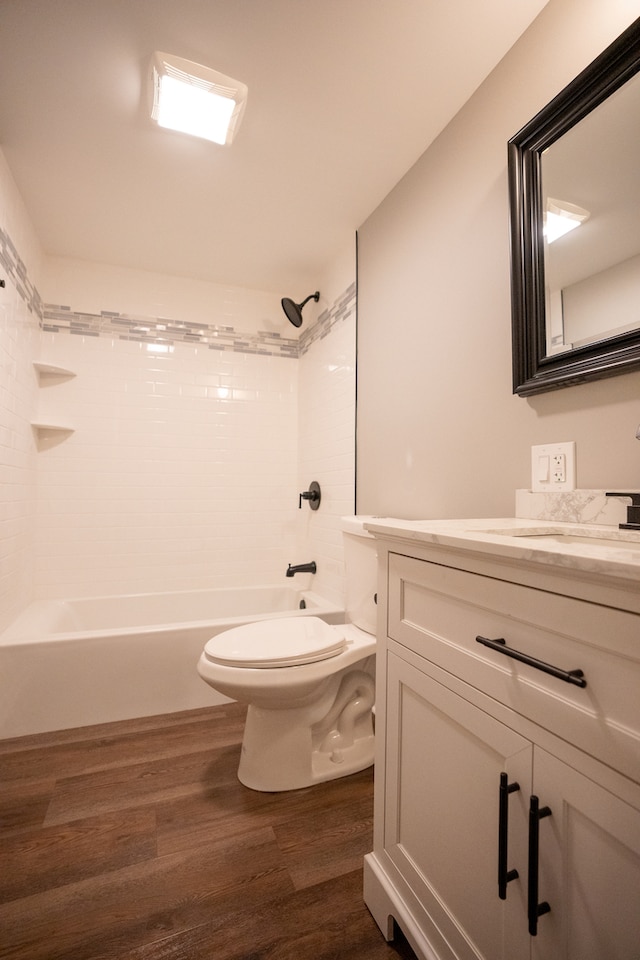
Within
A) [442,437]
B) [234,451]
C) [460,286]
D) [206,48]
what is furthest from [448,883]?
[234,451]

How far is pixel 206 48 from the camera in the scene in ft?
4.52

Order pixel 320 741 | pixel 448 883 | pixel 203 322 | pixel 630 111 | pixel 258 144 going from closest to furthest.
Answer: pixel 448 883 < pixel 630 111 < pixel 320 741 < pixel 258 144 < pixel 203 322

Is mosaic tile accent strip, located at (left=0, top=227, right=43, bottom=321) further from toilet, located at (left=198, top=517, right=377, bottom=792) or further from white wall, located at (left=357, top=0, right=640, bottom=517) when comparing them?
toilet, located at (left=198, top=517, right=377, bottom=792)

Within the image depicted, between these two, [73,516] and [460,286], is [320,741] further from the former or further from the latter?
[73,516]

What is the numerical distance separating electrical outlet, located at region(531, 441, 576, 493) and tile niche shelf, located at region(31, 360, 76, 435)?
2.39m

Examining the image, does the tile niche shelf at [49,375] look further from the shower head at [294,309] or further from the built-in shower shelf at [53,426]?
the shower head at [294,309]

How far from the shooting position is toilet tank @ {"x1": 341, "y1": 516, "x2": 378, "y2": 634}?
162 centimetres

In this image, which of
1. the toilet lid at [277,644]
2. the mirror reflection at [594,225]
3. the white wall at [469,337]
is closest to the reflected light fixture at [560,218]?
the mirror reflection at [594,225]

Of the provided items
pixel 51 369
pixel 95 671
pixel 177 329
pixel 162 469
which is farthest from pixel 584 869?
pixel 177 329

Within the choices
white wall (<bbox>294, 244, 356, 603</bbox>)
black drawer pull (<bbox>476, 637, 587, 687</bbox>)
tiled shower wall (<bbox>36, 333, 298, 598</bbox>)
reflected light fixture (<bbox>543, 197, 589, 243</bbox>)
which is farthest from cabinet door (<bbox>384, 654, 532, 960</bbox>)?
tiled shower wall (<bbox>36, 333, 298, 598</bbox>)

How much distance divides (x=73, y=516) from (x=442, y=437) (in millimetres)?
2129

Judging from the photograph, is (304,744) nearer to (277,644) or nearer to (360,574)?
(277,644)

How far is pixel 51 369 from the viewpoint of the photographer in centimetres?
248

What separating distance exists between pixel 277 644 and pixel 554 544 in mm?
1042
